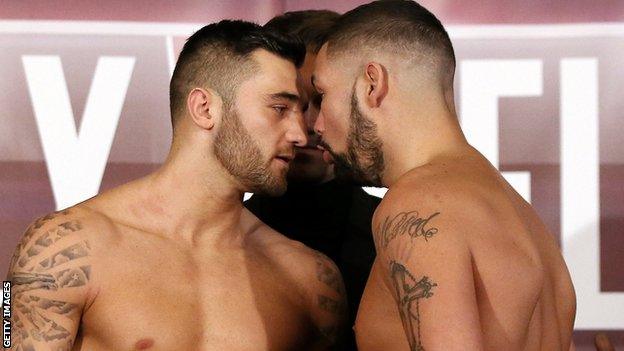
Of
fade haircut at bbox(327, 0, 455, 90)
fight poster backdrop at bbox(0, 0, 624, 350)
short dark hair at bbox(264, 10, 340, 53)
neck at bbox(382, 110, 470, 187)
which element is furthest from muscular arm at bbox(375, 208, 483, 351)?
fight poster backdrop at bbox(0, 0, 624, 350)

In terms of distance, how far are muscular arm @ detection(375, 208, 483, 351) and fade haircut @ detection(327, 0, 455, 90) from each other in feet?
1.01

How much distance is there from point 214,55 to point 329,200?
1.52 ft

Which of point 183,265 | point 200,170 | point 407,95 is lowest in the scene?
point 183,265

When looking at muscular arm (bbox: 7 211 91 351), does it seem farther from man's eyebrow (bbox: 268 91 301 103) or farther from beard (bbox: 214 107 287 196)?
man's eyebrow (bbox: 268 91 301 103)

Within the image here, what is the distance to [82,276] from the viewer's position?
1.65 m

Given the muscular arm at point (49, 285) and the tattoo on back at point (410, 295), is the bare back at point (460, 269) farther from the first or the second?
the muscular arm at point (49, 285)

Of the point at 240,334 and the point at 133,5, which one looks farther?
the point at 133,5

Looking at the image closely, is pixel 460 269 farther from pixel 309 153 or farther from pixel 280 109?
pixel 309 153

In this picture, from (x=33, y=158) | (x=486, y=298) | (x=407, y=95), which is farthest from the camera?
(x=33, y=158)

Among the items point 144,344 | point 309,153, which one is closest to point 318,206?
point 309,153

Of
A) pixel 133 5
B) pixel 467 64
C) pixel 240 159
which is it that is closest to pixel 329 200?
pixel 240 159

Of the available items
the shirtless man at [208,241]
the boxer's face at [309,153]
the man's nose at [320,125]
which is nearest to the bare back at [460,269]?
the man's nose at [320,125]

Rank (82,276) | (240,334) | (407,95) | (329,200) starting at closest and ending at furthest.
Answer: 1. (407,95)
2. (82,276)
3. (240,334)
4. (329,200)

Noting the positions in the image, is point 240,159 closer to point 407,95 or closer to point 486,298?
point 407,95
